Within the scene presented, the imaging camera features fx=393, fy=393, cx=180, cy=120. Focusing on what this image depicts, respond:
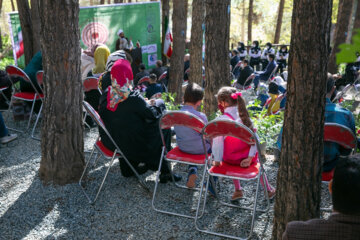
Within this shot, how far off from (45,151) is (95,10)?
424 inches

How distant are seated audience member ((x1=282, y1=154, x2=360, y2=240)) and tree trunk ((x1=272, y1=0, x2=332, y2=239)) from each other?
0.82 metres

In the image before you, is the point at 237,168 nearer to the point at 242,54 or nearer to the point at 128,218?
the point at 128,218

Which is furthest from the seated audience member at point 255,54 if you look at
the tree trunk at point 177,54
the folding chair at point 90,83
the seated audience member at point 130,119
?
the seated audience member at point 130,119

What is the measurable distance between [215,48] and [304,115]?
3906 millimetres

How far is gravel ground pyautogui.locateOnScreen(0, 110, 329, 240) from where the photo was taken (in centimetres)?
354

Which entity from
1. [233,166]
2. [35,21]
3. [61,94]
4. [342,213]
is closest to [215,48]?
[61,94]

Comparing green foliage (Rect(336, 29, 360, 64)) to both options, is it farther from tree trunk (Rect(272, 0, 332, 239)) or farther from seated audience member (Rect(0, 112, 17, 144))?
seated audience member (Rect(0, 112, 17, 144))

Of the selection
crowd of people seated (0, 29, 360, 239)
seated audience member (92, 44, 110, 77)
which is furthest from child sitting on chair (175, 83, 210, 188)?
seated audience member (92, 44, 110, 77)

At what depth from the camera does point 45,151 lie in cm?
438

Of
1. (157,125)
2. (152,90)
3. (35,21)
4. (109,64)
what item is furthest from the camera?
(35,21)

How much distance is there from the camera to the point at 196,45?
26.4 feet

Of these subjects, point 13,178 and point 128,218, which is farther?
point 13,178

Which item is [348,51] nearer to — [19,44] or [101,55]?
[101,55]

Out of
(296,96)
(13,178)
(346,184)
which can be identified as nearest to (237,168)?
(296,96)
